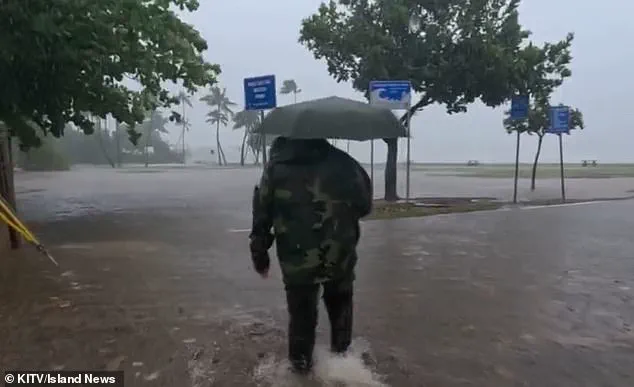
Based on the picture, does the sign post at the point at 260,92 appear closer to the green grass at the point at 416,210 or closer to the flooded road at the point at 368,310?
the flooded road at the point at 368,310

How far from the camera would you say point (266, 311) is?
630 centimetres

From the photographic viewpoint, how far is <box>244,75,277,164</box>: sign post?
1190 cm

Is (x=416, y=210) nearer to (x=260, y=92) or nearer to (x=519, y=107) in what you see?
(x=519, y=107)

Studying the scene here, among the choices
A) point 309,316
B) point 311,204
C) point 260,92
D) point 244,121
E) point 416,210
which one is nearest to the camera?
point 311,204

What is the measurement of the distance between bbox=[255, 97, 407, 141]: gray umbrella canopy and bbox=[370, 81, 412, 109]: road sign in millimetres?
11297

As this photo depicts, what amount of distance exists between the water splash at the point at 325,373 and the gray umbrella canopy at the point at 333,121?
5.00 feet

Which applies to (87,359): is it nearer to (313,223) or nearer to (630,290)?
(313,223)

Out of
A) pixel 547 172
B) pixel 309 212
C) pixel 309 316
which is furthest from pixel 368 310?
pixel 547 172

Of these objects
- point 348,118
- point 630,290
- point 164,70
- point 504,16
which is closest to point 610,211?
point 504,16

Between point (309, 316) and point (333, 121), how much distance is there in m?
1.25

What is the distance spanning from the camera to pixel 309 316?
4.36 meters

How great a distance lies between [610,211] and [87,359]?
14520mm

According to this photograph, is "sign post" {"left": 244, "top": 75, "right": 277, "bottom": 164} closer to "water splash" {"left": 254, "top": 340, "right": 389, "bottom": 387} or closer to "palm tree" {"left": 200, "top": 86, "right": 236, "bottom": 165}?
"water splash" {"left": 254, "top": 340, "right": 389, "bottom": 387}

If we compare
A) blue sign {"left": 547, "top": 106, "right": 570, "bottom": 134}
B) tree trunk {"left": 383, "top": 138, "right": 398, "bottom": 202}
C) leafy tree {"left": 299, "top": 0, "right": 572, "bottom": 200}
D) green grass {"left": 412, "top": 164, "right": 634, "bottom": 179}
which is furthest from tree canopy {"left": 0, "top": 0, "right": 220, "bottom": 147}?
green grass {"left": 412, "top": 164, "right": 634, "bottom": 179}
